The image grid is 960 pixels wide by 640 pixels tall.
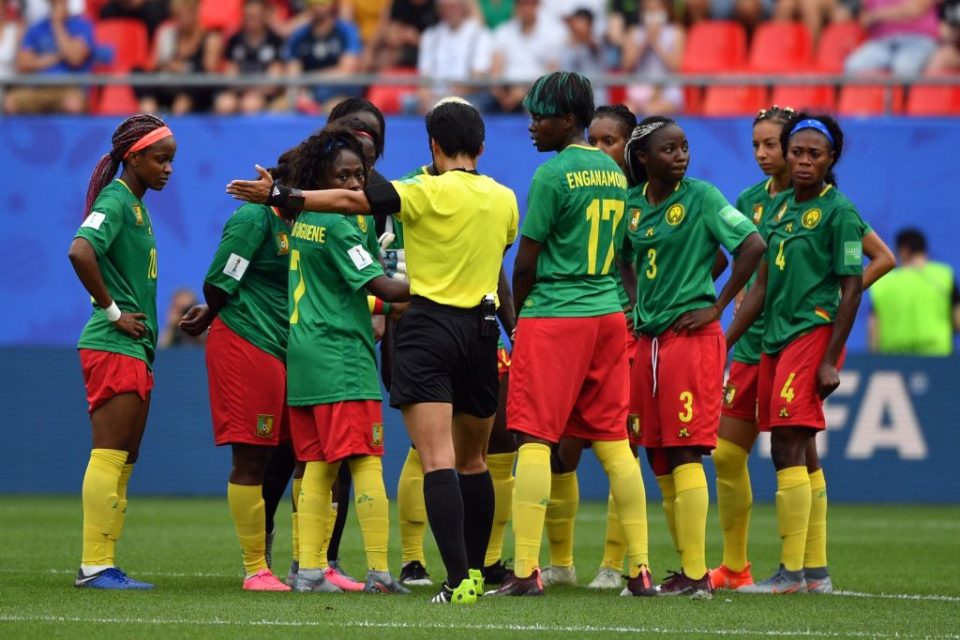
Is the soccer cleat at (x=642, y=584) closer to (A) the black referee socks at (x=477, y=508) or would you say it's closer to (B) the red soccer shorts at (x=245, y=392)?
(A) the black referee socks at (x=477, y=508)

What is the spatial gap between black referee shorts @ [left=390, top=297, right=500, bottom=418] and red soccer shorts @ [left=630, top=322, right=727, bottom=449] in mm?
1027

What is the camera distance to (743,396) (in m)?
9.02

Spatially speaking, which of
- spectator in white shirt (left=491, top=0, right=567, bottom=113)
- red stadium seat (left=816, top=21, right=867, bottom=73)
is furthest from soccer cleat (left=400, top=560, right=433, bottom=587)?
red stadium seat (left=816, top=21, right=867, bottom=73)

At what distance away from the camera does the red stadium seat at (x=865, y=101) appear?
1661 centimetres

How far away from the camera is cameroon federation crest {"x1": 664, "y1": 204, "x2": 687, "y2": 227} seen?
27.4ft

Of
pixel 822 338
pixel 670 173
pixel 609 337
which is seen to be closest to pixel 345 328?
pixel 609 337

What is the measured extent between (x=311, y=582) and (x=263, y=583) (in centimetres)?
35

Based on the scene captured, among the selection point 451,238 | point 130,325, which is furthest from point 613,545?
point 130,325

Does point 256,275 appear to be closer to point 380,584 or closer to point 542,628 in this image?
point 380,584

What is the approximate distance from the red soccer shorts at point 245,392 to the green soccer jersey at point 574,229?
146cm

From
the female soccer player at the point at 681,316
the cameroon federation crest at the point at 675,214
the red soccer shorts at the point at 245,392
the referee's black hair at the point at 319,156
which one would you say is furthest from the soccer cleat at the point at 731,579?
the referee's black hair at the point at 319,156

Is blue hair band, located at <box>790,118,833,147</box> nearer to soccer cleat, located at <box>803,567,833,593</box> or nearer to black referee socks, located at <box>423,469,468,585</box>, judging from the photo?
soccer cleat, located at <box>803,567,833,593</box>

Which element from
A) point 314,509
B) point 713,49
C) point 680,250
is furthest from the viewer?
point 713,49

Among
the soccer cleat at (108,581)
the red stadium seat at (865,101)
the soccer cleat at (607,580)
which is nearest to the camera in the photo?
the soccer cleat at (108,581)
